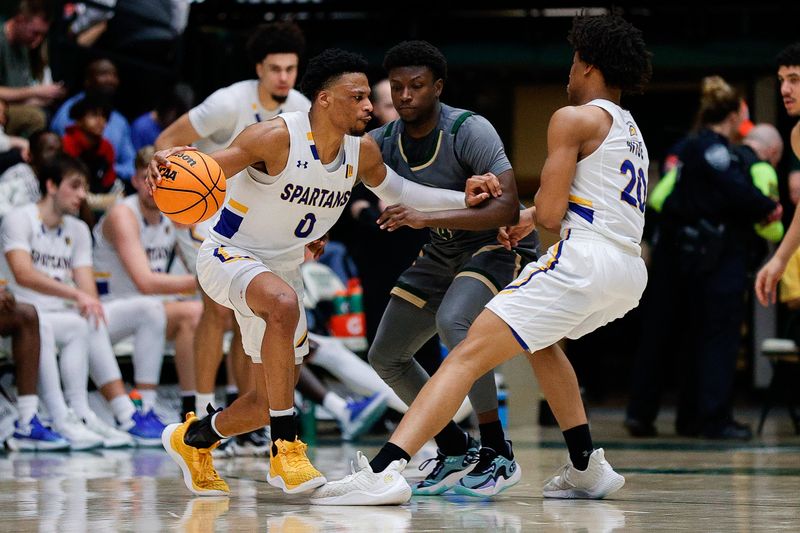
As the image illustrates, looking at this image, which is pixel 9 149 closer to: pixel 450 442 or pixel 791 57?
pixel 450 442

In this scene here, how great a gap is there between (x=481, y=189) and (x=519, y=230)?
27 cm

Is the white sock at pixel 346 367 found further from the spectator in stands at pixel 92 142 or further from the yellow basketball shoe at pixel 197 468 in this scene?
the yellow basketball shoe at pixel 197 468

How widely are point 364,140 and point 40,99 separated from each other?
5484 millimetres

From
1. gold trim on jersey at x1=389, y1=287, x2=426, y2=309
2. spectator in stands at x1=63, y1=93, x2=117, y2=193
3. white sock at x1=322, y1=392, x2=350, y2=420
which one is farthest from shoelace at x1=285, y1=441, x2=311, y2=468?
spectator in stands at x1=63, y1=93, x2=117, y2=193

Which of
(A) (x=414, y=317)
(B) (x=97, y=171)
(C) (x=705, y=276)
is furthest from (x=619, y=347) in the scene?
(A) (x=414, y=317)

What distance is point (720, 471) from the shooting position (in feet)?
22.1

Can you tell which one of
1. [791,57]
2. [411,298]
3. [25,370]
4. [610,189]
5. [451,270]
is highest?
[791,57]

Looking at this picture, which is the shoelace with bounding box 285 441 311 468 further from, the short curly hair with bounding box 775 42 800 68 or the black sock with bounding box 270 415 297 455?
the short curly hair with bounding box 775 42 800 68

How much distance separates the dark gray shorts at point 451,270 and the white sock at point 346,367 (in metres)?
3.10

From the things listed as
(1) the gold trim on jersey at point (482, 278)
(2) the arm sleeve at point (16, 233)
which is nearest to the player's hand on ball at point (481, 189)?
(1) the gold trim on jersey at point (482, 278)

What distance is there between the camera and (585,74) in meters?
5.35

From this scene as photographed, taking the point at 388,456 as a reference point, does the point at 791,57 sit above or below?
above

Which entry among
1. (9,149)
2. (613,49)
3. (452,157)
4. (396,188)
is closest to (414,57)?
(452,157)

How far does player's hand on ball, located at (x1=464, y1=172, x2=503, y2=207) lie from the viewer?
552cm
